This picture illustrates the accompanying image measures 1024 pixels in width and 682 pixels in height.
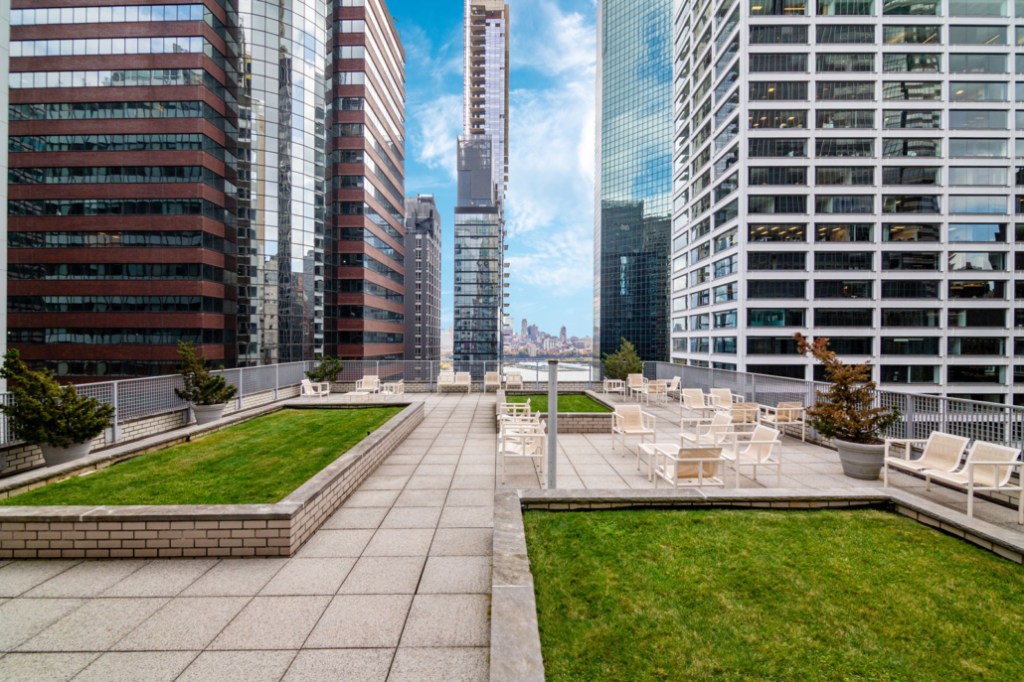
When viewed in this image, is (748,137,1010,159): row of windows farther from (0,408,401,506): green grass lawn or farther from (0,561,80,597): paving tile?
(0,561,80,597): paving tile

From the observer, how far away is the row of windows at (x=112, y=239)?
3716cm

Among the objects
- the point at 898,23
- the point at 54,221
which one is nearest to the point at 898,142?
the point at 898,23

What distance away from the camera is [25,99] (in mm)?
36625

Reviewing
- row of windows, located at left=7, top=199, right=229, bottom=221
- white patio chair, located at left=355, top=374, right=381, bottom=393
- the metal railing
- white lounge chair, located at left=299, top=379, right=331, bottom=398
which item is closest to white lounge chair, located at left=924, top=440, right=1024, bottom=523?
the metal railing

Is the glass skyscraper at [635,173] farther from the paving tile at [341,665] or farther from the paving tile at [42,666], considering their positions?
the paving tile at [42,666]

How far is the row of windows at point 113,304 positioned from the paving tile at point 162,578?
4175 centimetres

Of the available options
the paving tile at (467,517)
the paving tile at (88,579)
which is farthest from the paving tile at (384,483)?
the paving tile at (88,579)

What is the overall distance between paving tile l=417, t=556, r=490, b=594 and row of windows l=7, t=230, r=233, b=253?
44.7 metres

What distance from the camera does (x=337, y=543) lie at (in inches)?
181

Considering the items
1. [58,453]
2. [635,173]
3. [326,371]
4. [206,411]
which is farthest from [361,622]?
[635,173]

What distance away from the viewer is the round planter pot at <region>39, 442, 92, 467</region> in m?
7.44

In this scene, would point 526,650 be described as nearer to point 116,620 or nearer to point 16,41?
point 116,620

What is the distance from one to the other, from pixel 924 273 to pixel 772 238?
53.6ft

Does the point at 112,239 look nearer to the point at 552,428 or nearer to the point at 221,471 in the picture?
the point at 221,471
